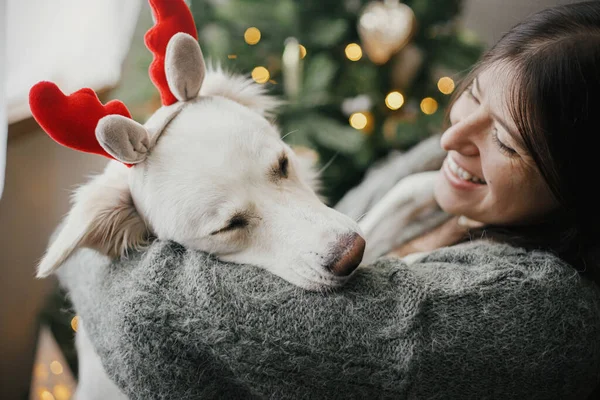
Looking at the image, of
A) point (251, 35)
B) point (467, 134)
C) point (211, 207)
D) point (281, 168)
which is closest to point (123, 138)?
point (211, 207)

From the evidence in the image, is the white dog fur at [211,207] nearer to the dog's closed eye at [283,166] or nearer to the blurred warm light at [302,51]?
the dog's closed eye at [283,166]

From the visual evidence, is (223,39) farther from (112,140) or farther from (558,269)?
(558,269)

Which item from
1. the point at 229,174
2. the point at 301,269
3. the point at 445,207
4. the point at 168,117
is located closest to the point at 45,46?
the point at 168,117

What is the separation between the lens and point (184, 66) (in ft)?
2.73

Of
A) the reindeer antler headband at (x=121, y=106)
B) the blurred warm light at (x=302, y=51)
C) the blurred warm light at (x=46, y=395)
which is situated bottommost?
the blurred warm light at (x=46, y=395)

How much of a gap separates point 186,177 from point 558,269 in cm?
71

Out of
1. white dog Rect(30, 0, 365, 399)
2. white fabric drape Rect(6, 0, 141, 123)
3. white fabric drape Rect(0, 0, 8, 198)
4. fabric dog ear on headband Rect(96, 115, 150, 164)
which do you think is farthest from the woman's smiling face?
white fabric drape Rect(6, 0, 141, 123)

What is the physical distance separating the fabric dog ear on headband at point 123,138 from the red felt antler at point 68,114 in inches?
2.1

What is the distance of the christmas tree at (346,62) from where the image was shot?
1570mm

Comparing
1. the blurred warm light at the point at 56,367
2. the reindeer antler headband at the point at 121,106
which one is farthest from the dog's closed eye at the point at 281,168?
the blurred warm light at the point at 56,367

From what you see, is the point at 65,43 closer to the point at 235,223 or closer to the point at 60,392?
the point at 235,223

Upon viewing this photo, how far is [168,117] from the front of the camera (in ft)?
2.86

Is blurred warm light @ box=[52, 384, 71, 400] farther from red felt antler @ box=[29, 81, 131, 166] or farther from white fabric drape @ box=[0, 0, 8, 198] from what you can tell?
red felt antler @ box=[29, 81, 131, 166]

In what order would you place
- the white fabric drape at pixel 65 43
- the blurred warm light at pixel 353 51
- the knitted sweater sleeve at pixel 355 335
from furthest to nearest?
the blurred warm light at pixel 353 51, the white fabric drape at pixel 65 43, the knitted sweater sleeve at pixel 355 335
